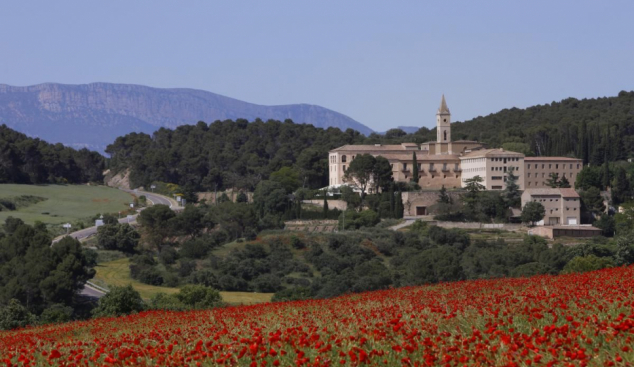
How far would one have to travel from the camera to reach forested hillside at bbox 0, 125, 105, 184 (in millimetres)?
106062

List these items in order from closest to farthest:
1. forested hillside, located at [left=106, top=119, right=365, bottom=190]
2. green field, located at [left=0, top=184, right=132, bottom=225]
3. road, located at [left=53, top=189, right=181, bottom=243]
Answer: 1. road, located at [left=53, top=189, right=181, bottom=243]
2. green field, located at [left=0, top=184, right=132, bottom=225]
3. forested hillside, located at [left=106, top=119, right=365, bottom=190]

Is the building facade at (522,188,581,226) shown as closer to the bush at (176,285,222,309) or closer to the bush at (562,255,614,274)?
the bush at (562,255,614,274)

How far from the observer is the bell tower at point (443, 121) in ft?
300

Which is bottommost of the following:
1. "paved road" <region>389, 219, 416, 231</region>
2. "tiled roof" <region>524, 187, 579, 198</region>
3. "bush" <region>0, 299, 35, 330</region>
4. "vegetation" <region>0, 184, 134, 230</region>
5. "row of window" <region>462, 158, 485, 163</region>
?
"bush" <region>0, 299, 35, 330</region>

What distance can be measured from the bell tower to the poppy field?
7389 centimetres

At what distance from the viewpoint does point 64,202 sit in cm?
9725

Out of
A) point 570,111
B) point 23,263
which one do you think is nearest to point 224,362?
point 23,263

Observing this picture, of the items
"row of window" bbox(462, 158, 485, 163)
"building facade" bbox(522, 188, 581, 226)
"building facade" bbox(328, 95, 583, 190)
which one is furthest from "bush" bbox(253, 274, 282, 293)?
"row of window" bbox(462, 158, 485, 163)

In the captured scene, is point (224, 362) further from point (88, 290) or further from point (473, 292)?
point (88, 290)

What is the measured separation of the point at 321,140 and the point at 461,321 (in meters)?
109

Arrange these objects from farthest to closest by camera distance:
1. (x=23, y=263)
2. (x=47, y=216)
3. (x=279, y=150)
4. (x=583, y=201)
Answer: (x=279, y=150) < (x=47, y=216) < (x=583, y=201) < (x=23, y=263)

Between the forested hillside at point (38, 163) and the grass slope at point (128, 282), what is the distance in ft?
149

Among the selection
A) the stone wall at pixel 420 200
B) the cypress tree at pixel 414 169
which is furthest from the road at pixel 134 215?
the stone wall at pixel 420 200

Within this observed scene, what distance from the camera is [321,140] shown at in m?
122
